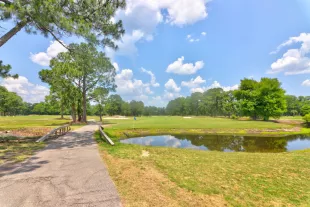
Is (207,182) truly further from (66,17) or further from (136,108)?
(136,108)

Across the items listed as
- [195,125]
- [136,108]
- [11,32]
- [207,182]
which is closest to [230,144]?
[195,125]

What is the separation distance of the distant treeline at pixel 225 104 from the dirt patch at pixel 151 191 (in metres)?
32.8

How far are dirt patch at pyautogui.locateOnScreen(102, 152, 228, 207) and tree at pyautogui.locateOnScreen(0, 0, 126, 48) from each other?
23.3ft

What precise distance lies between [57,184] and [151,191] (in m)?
2.61

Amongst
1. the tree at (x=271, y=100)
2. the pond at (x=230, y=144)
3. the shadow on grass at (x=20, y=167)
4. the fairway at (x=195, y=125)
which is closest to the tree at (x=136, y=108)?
the fairway at (x=195, y=125)

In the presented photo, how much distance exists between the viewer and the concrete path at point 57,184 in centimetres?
353

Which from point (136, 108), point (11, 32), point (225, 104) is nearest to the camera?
point (11, 32)

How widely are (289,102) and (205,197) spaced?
108080 millimetres

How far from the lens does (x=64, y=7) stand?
27.5 feet

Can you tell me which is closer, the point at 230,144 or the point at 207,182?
the point at 207,182

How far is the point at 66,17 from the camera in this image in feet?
27.6

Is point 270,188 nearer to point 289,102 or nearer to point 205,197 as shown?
point 205,197

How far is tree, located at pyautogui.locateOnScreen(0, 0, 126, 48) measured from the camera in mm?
6852

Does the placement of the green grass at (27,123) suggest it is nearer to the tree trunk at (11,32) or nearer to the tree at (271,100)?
the tree trunk at (11,32)
